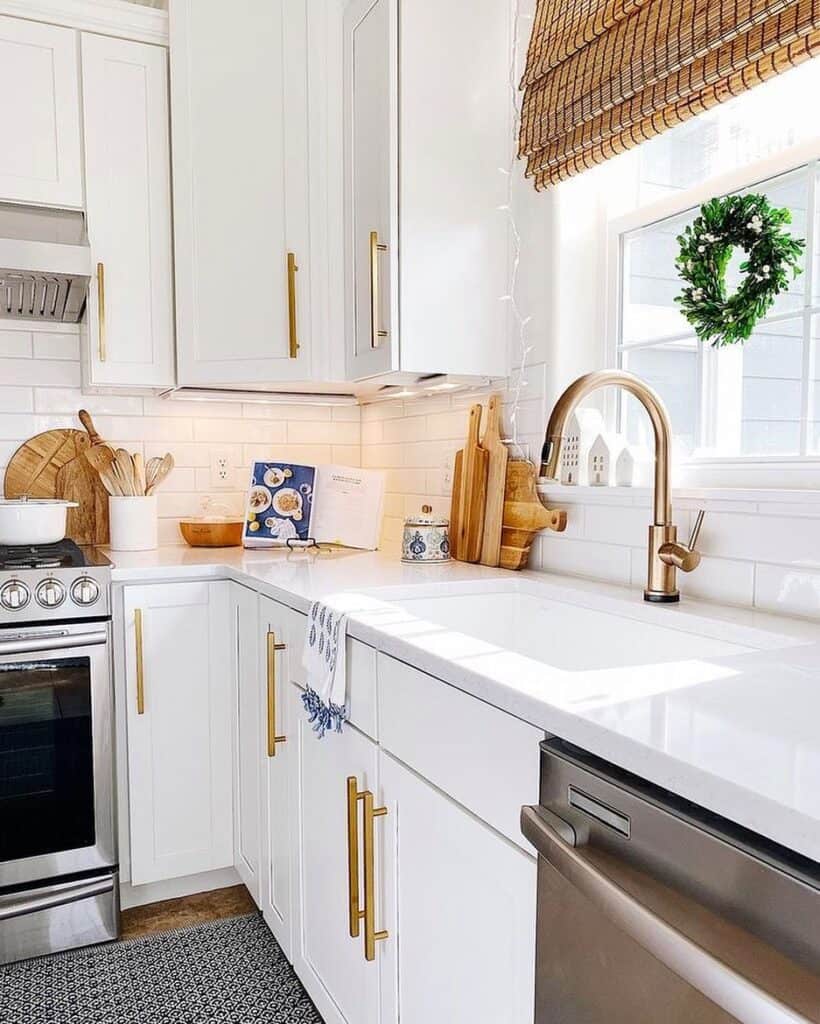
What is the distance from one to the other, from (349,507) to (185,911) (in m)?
1.25

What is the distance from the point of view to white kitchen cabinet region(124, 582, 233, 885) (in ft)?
7.22

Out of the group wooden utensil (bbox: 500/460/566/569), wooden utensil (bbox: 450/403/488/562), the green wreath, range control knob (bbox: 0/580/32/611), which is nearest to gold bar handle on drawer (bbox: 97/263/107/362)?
range control knob (bbox: 0/580/32/611)

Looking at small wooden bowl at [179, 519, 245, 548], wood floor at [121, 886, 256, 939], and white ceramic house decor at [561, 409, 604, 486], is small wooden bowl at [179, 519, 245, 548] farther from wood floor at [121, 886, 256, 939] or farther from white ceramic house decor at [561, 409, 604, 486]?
white ceramic house decor at [561, 409, 604, 486]

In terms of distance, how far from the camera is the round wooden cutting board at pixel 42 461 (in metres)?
2.64

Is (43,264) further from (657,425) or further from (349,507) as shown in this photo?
(657,425)

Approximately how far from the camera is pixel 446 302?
2.12 m

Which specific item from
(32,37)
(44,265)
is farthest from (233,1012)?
(32,37)

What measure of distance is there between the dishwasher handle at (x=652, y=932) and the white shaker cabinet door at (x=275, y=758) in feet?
3.13

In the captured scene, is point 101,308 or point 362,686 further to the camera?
point 101,308

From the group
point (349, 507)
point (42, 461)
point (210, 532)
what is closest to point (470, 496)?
point (349, 507)

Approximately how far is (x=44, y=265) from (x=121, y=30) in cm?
79

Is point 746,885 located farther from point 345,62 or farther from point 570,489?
point 345,62

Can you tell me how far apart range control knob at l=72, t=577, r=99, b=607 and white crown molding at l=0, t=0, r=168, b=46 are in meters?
1.59

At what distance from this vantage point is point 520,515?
2.08 meters
